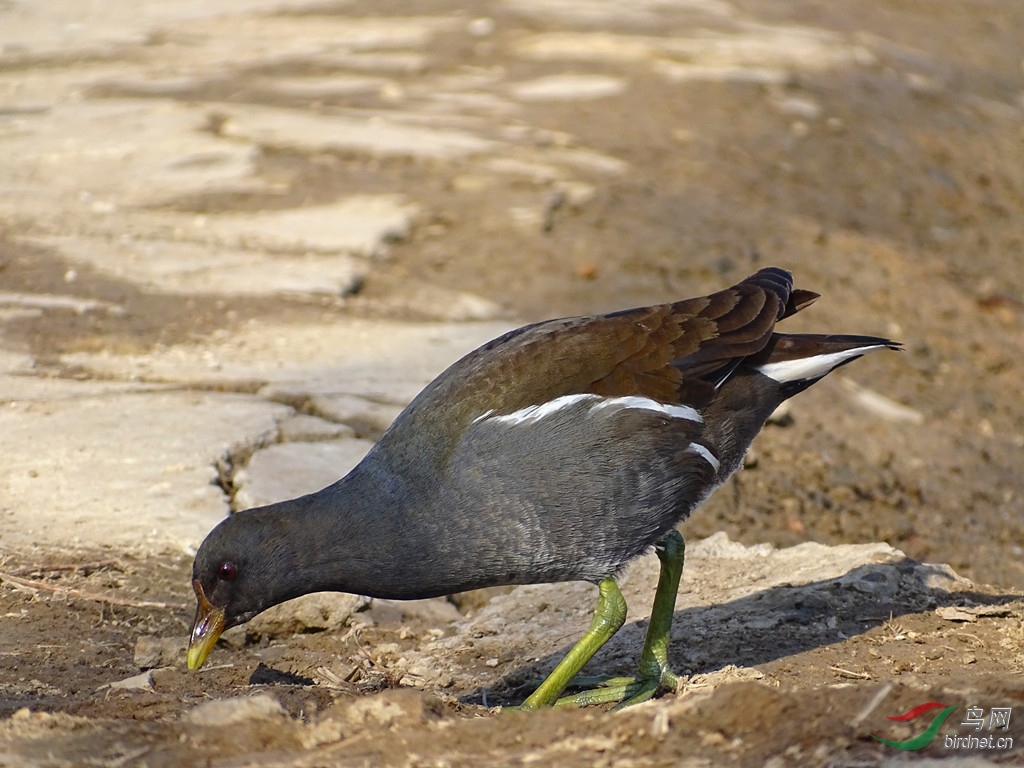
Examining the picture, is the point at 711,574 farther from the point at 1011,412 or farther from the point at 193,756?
the point at 1011,412

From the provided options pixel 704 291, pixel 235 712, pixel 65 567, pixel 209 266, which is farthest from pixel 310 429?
pixel 704 291

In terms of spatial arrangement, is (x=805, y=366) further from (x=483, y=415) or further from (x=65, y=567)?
(x=65, y=567)

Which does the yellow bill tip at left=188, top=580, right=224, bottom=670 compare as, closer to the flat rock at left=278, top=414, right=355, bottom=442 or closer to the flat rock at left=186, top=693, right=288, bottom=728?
the flat rock at left=186, top=693, right=288, bottom=728

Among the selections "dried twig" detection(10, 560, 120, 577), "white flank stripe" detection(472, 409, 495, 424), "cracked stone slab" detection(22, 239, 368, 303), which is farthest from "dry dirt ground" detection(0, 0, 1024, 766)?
"white flank stripe" detection(472, 409, 495, 424)

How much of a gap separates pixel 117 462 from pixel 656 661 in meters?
1.80

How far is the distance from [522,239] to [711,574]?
2725mm

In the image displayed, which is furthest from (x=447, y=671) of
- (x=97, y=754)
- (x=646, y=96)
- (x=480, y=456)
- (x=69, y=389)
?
(x=646, y=96)

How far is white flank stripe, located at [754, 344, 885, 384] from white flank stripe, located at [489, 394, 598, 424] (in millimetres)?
608

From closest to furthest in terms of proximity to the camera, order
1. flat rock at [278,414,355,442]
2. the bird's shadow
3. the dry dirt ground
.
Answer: the dry dirt ground < the bird's shadow < flat rock at [278,414,355,442]

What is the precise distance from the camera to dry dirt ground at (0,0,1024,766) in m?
2.36

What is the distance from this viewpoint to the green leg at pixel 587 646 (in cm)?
301

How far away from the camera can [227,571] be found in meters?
2.92

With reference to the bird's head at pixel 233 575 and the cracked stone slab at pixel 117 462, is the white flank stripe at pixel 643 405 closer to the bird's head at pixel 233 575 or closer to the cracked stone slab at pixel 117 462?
the bird's head at pixel 233 575

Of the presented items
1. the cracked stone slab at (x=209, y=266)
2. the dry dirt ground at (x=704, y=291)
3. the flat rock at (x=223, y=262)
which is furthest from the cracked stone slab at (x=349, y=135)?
the cracked stone slab at (x=209, y=266)
